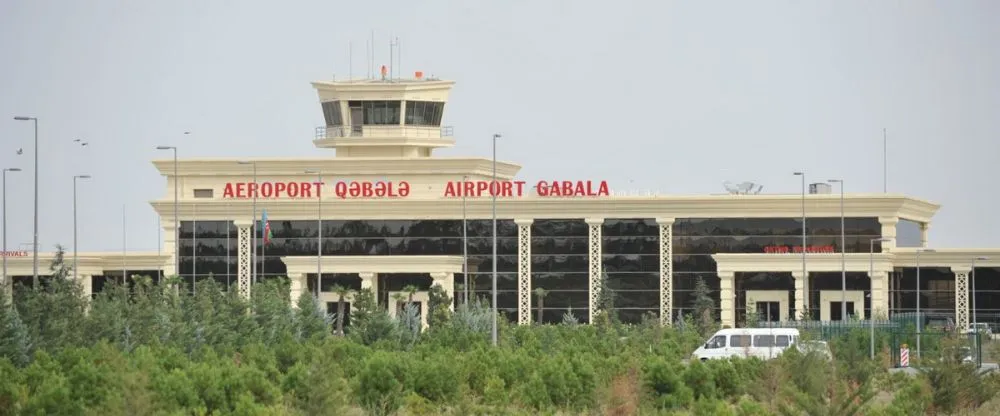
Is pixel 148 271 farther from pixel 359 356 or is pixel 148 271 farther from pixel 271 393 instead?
pixel 271 393

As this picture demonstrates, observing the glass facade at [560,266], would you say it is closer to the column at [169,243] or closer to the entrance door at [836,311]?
the entrance door at [836,311]

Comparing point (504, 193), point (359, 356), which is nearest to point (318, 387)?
point (359, 356)

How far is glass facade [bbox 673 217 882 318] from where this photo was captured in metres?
129

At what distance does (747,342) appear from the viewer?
9350cm

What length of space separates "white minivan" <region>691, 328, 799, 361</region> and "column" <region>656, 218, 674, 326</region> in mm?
35442

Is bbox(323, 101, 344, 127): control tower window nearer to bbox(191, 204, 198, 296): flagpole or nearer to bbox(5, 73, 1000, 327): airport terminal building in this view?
bbox(5, 73, 1000, 327): airport terminal building

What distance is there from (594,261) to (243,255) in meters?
21.8

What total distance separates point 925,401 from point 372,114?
77612mm

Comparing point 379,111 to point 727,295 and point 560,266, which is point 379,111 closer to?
point 560,266

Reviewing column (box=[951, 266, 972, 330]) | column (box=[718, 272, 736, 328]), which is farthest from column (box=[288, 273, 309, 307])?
column (box=[951, 266, 972, 330])

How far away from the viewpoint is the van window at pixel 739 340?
9350cm

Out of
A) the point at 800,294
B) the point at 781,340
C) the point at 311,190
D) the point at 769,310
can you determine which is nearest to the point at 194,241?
the point at 311,190

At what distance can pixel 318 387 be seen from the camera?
51.2 m

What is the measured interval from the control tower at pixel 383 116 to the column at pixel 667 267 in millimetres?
15222
